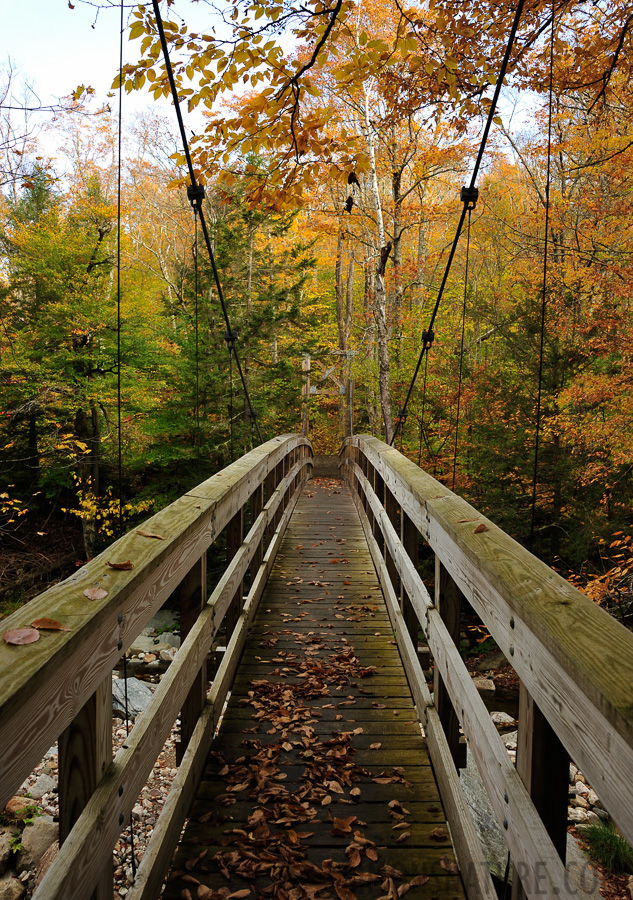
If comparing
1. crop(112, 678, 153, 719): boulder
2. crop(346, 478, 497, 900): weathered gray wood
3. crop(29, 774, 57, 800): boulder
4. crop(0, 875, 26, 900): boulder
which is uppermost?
crop(346, 478, 497, 900): weathered gray wood

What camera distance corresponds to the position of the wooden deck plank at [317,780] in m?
2.03

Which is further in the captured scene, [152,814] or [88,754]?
[152,814]

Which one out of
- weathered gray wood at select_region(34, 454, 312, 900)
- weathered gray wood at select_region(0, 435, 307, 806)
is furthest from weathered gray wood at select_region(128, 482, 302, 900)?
weathered gray wood at select_region(0, 435, 307, 806)

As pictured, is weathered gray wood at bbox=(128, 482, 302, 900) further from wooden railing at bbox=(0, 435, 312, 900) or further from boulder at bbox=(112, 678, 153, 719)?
boulder at bbox=(112, 678, 153, 719)

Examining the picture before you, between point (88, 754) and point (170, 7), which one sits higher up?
point (170, 7)

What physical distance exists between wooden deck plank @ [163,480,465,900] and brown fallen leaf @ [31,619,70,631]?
4.12 feet

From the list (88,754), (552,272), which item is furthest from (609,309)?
(88,754)

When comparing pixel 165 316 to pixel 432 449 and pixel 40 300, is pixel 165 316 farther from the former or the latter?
pixel 432 449

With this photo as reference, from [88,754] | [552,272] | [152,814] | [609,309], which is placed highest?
[552,272]

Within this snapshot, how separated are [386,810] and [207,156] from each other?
14.3ft

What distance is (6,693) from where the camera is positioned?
1.03m

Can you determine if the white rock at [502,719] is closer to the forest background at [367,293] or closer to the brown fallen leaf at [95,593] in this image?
the forest background at [367,293]

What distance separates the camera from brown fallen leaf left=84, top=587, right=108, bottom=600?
4.91 ft

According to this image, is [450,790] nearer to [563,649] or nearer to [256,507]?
[563,649]
